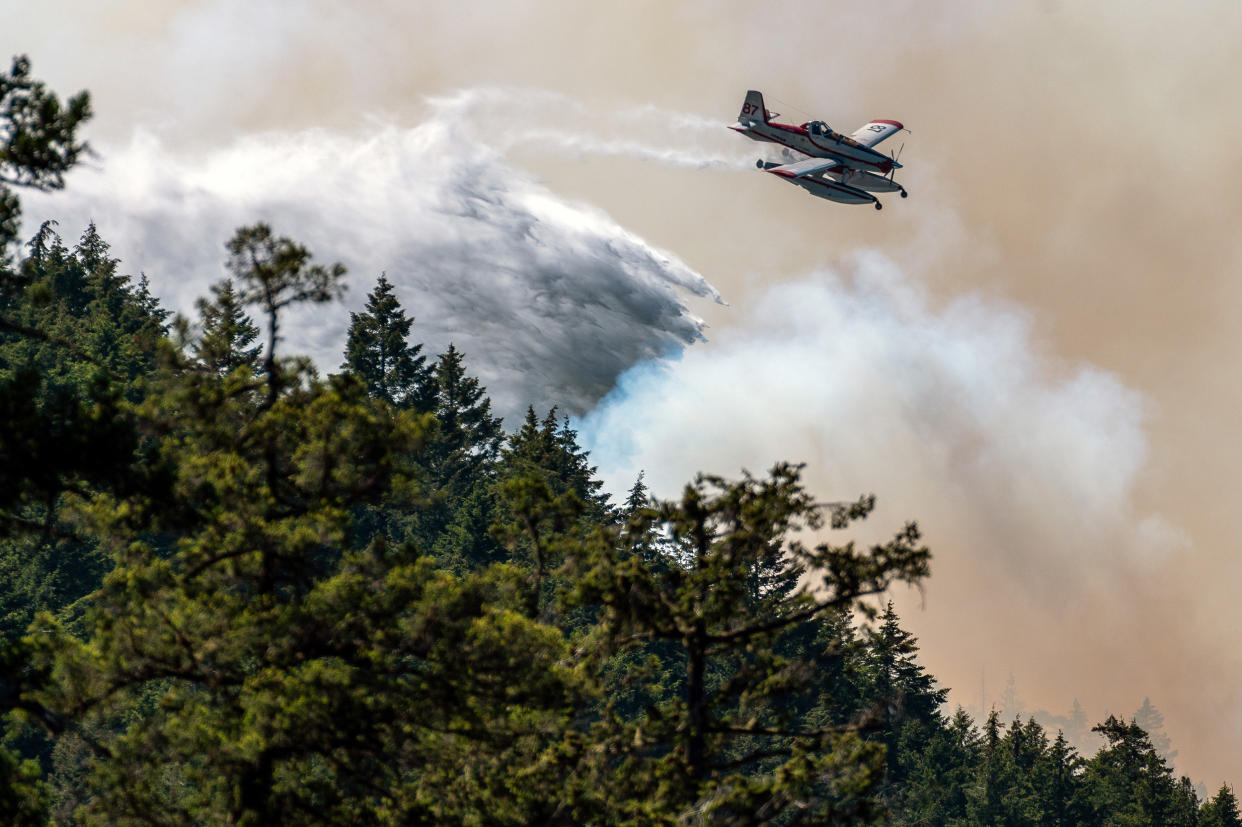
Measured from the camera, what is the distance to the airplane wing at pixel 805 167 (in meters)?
64.8

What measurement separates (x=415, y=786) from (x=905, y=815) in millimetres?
62859

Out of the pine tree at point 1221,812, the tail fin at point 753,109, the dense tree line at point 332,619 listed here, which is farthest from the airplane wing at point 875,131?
the dense tree line at point 332,619

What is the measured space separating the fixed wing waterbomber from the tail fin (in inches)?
7.3

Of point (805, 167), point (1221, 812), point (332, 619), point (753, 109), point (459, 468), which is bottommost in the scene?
point (332, 619)

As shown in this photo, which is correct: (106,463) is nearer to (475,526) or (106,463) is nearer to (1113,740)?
(475,526)

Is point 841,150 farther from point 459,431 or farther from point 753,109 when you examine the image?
point 459,431

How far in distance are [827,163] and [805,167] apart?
134cm

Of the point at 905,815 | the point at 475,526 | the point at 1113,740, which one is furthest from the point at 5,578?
the point at 1113,740

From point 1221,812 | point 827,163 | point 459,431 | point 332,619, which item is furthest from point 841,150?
point 332,619

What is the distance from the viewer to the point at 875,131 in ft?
260

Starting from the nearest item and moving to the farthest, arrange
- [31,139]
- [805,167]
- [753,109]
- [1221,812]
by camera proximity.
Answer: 1. [31,139]
2. [805,167]
3. [753,109]
4. [1221,812]

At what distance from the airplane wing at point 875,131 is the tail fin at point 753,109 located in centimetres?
1006

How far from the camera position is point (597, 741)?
18031 mm

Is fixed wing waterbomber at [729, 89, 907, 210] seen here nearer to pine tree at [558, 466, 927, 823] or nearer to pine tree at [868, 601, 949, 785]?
pine tree at [868, 601, 949, 785]
